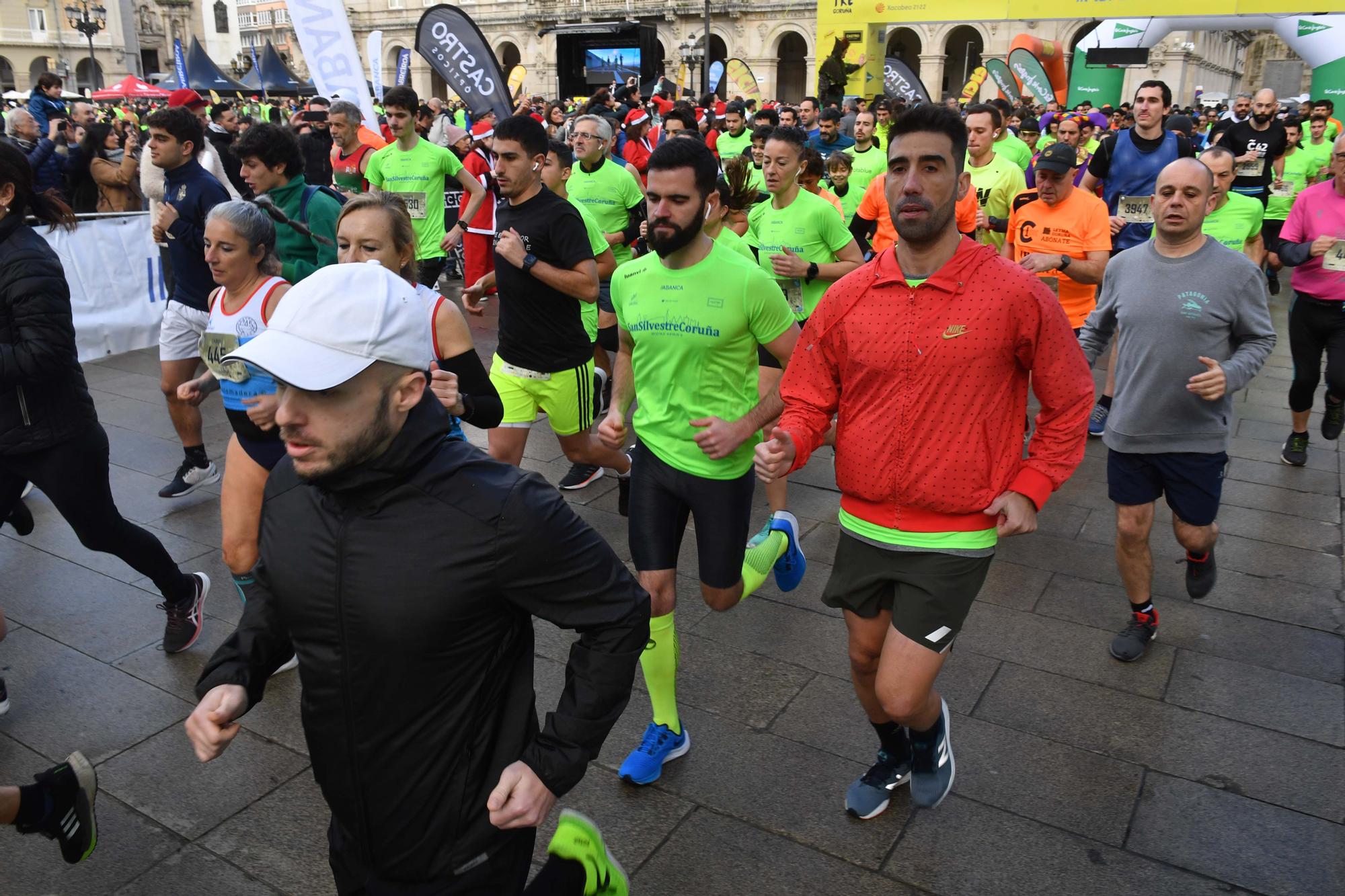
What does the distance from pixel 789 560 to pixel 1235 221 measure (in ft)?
12.8

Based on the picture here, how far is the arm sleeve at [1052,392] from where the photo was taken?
278 cm

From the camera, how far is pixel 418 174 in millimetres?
8312

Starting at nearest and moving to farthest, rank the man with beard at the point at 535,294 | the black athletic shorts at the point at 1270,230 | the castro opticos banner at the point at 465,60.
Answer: the man with beard at the point at 535,294, the castro opticos banner at the point at 465,60, the black athletic shorts at the point at 1270,230

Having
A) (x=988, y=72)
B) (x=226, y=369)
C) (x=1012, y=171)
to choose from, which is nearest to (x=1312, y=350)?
(x=1012, y=171)

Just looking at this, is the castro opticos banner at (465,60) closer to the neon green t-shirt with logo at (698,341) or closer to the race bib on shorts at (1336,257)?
the race bib on shorts at (1336,257)

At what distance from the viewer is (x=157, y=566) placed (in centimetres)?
418

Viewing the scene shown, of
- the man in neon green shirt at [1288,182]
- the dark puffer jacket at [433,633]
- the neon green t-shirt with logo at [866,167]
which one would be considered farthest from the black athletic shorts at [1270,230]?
the dark puffer jacket at [433,633]

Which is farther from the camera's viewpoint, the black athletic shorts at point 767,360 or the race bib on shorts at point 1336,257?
the race bib on shorts at point 1336,257

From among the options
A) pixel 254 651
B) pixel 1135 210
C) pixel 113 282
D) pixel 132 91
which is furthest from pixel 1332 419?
pixel 132 91

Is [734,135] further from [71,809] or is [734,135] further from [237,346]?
[71,809]

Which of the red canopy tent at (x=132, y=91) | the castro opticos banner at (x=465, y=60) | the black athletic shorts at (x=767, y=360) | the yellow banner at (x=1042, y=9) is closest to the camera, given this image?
the black athletic shorts at (x=767, y=360)

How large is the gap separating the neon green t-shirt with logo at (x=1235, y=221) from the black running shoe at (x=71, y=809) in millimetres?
6370

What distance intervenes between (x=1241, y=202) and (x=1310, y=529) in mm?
2045

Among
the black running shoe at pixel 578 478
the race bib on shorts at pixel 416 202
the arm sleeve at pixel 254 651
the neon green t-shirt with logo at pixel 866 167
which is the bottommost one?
the black running shoe at pixel 578 478
